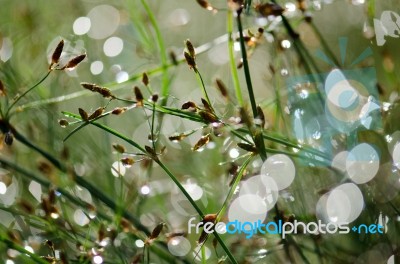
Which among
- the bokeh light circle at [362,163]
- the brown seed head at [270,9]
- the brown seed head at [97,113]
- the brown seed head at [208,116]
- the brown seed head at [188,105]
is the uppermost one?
the brown seed head at [270,9]

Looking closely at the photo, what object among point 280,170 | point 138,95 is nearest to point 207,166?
point 280,170

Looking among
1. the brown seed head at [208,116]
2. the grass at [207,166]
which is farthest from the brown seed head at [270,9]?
the brown seed head at [208,116]

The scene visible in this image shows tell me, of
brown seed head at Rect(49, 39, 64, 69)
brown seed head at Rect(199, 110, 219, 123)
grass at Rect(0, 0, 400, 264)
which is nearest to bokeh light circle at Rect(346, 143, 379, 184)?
grass at Rect(0, 0, 400, 264)

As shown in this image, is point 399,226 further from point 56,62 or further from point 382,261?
point 56,62

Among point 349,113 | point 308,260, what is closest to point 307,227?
point 308,260

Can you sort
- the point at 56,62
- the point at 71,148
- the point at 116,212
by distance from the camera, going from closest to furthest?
the point at 56,62, the point at 116,212, the point at 71,148

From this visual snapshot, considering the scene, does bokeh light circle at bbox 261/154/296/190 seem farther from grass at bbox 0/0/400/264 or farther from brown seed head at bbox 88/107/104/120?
brown seed head at bbox 88/107/104/120

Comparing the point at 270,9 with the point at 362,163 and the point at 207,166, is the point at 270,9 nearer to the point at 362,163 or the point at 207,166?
the point at 362,163

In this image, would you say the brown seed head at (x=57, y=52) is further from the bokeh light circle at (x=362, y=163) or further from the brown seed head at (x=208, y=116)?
the bokeh light circle at (x=362, y=163)

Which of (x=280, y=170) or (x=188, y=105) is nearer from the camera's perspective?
(x=188, y=105)

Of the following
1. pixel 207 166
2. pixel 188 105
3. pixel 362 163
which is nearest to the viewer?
pixel 188 105

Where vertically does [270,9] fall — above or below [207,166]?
below
